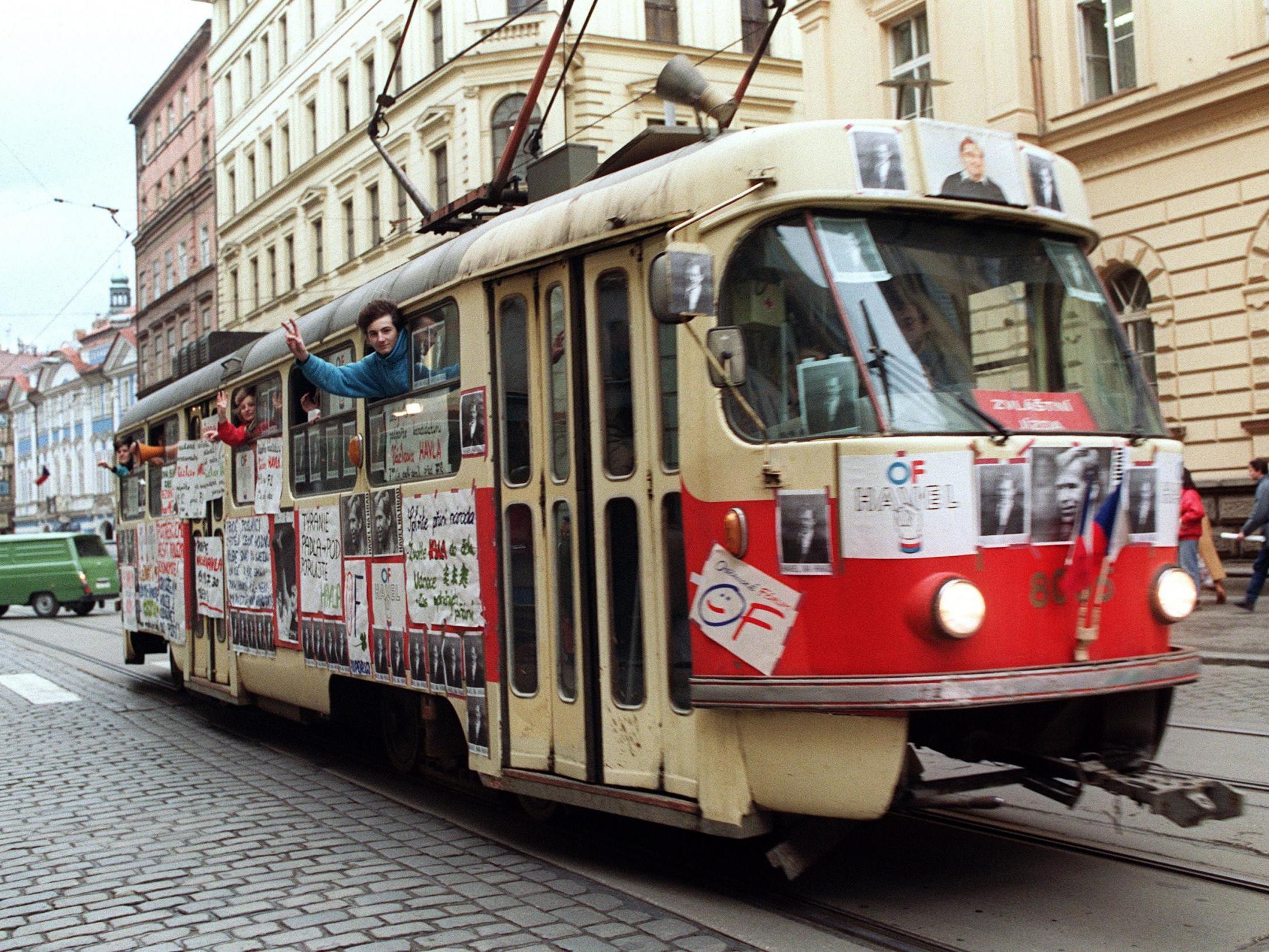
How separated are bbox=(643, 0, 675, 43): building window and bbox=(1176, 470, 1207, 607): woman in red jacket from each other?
20.5 meters

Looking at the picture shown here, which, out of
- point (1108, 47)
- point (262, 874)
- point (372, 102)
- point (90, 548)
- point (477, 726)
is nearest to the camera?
point (262, 874)

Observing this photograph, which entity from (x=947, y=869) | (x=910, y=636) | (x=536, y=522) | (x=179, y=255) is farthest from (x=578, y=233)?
(x=179, y=255)

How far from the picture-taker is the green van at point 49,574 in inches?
1233

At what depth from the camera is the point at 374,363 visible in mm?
7551

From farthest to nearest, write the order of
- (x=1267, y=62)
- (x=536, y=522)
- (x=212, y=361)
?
(x=1267, y=62)
(x=212, y=361)
(x=536, y=522)

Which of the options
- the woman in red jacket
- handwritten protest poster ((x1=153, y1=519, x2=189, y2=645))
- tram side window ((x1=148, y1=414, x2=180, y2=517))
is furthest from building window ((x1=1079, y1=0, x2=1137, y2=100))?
handwritten protest poster ((x1=153, y1=519, x2=189, y2=645))

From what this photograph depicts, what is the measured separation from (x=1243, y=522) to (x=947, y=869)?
42.1 ft

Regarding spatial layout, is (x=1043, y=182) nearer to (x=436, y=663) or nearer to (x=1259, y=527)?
(x=436, y=663)

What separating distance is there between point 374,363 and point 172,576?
558cm

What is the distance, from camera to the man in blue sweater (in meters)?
7.41

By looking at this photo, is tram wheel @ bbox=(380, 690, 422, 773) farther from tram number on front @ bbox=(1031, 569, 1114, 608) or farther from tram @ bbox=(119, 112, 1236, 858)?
tram number on front @ bbox=(1031, 569, 1114, 608)

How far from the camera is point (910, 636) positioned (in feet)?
15.4

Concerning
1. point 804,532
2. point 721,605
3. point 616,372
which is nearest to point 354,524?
point 616,372

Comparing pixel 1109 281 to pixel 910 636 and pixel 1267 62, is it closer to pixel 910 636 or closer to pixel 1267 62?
pixel 1267 62
